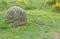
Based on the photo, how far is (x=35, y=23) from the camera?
920 cm

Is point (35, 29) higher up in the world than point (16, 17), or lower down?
lower down

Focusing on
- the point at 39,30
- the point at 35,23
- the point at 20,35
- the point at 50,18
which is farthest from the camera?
the point at 50,18

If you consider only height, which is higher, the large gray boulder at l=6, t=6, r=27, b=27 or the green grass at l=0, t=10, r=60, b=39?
the large gray boulder at l=6, t=6, r=27, b=27

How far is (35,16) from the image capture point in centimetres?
1044

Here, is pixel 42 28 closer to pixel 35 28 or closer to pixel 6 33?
pixel 35 28

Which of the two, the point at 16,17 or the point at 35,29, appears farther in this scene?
the point at 16,17

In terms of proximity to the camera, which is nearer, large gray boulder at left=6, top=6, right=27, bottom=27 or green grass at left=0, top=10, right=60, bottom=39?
green grass at left=0, top=10, right=60, bottom=39

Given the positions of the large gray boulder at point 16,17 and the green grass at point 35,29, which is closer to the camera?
the green grass at point 35,29

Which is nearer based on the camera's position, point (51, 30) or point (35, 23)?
point (51, 30)

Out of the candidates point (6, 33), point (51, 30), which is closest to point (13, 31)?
point (6, 33)

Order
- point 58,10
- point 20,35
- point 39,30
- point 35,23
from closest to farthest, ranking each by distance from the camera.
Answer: point 20,35, point 39,30, point 35,23, point 58,10

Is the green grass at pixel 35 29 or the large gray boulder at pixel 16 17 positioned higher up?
the large gray boulder at pixel 16 17

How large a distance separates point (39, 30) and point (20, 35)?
930 millimetres

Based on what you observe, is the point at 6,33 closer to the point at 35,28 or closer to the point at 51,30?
the point at 35,28
